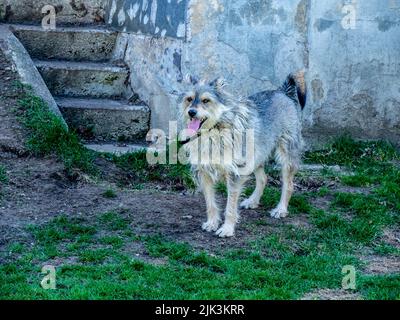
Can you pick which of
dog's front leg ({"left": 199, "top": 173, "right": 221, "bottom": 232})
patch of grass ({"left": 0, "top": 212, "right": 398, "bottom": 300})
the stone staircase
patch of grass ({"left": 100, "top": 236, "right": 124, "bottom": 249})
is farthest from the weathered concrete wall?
patch of grass ({"left": 100, "top": 236, "right": 124, "bottom": 249})

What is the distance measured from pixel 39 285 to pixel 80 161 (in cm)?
274

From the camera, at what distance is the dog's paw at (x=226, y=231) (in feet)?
23.1

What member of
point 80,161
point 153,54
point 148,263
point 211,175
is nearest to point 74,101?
point 153,54

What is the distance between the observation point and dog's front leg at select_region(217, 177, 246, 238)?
706 cm

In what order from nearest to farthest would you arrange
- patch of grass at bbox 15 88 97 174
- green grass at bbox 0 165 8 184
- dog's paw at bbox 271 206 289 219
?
1. dog's paw at bbox 271 206 289 219
2. green grass at bbox 0 165 8 184
3. patch of grass at bbox 15 88 97 174

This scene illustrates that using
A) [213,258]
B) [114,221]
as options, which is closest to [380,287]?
[213,258]

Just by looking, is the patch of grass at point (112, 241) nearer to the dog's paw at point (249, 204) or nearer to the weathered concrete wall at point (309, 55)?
the dog's paw at point (249, 204)

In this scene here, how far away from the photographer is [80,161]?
8.32 meters

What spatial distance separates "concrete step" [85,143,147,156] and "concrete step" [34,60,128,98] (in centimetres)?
115

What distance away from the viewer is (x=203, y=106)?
6816 mm

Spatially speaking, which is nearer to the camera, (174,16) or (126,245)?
(126,245)

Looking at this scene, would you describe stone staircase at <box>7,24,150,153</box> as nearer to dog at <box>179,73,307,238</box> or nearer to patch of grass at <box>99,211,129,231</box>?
patch of grass at <box>99,211,129,231</box>

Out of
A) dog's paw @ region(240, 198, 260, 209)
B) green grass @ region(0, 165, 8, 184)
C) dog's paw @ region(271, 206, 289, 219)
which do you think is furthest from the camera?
dog's paw @ region(240, 198, 260, 209)

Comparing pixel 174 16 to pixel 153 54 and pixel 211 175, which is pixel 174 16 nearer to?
pixel 153 54
